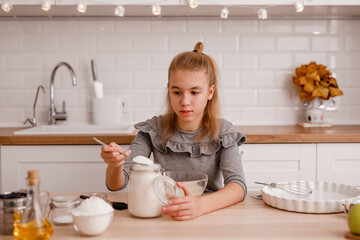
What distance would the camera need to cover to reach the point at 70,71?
262cm

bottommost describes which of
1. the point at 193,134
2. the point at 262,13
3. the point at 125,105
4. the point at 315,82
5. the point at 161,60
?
the point at 193,134

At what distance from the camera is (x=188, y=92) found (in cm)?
153

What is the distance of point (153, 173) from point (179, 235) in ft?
0.60

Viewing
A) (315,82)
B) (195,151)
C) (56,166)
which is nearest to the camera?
(195,151)

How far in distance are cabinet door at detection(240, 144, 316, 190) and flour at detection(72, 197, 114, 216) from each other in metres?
1.34

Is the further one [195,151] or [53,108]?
[53,108]

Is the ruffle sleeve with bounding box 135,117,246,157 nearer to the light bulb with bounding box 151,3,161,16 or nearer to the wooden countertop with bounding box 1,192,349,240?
the wooden countertop with bounding box 1,192,349,240

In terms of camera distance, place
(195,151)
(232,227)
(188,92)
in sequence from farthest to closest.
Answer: (195,151) → (188,92) → (232,227)

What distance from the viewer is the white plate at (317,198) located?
112cm

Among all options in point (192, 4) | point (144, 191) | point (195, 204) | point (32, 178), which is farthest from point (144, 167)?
point (192, 4)

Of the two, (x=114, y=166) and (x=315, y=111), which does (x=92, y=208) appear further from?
(x=315, y=111)

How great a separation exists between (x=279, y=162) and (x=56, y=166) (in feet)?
3.89

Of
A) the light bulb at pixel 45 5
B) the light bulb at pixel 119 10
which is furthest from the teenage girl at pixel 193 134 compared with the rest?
the light bulb at pixel 45 5

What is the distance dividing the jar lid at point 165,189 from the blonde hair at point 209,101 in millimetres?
583
